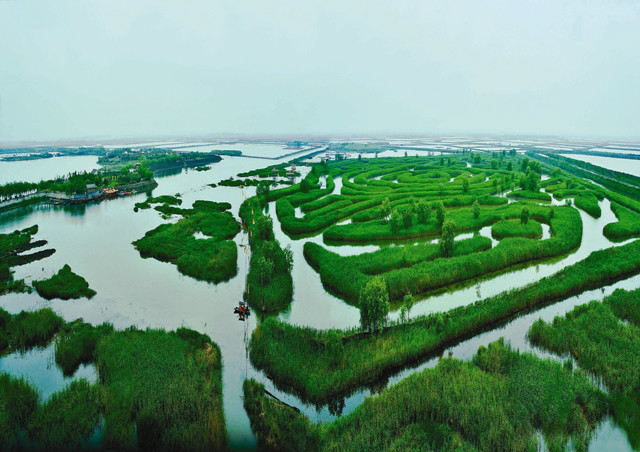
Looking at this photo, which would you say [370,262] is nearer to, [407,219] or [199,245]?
[407,219]

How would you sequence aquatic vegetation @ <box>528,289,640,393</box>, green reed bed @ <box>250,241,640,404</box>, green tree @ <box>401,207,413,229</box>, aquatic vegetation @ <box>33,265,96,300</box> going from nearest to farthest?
aquatic vegetation @ <box>528,289,640,393</box>
green reed bed @ <box>250,241,640,404</box>
aquatic vegetation @ <box>33,265,96,300</box>
green tree @ <box>401,207,413,229</box>

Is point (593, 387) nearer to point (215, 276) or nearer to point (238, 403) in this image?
point (238, 403)

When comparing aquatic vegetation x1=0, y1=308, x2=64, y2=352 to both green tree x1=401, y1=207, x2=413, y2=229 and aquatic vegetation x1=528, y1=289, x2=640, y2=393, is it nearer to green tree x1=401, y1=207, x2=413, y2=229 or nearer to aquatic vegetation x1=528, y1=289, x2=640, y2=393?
aquatic vegetation x1=528, y1=289, x2=640, y2=393

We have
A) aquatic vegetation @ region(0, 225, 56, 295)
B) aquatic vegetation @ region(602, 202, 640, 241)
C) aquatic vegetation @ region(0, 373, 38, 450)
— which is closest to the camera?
aquatic vegetation @ region(0, 373, 38, 450)

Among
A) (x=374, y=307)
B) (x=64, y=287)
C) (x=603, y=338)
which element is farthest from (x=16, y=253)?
(x=603, y=338)

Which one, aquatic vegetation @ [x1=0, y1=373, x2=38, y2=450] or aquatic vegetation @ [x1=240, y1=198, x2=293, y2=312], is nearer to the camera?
aquatic vegetation @ [x1=0, y1=373, x2=38, y2=450]

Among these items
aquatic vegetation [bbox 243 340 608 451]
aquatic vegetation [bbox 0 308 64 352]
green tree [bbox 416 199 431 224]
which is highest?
green tree [bbox 416 199 431 224]

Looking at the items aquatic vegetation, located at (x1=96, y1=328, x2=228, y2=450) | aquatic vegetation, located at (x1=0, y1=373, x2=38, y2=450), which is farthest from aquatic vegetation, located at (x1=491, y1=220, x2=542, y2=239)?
aquatic vegetation, located at (x1=0, y1=373, x2=38, y2=450)
